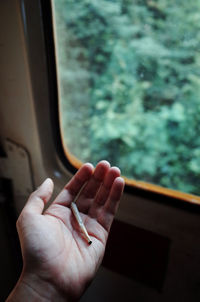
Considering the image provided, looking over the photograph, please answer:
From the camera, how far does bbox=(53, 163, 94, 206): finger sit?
35.9 inches

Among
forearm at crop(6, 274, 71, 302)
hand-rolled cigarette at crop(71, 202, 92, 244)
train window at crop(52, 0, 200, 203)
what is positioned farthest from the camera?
train window at crop(52, 0, 200, 203)

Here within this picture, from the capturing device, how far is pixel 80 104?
137 cm

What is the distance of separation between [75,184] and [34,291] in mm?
370

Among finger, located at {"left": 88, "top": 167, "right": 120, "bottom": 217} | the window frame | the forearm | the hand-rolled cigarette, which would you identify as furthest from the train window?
the forearm

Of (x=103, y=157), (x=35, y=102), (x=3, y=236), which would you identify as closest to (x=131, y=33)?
(x=35, y=102)

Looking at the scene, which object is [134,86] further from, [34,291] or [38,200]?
[34,291]

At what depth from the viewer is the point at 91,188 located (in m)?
0.95

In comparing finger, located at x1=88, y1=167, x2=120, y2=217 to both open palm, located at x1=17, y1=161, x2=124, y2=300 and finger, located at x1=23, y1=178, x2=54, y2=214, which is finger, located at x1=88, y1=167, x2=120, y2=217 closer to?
open palm, located at x1=17, y1=161, x2=124, y2=300

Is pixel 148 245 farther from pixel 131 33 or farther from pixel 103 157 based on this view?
pixel 131 33

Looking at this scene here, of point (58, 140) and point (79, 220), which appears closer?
point (79, 220)

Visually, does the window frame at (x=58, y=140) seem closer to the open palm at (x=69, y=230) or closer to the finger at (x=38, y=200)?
the open palm at (x=69, y=230)

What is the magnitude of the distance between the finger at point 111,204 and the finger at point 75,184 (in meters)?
0.11

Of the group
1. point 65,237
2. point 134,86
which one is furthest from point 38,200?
point 134,86

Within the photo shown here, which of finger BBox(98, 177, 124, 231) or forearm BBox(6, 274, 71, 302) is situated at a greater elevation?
finger BBox(98, 177, 124, 231)
